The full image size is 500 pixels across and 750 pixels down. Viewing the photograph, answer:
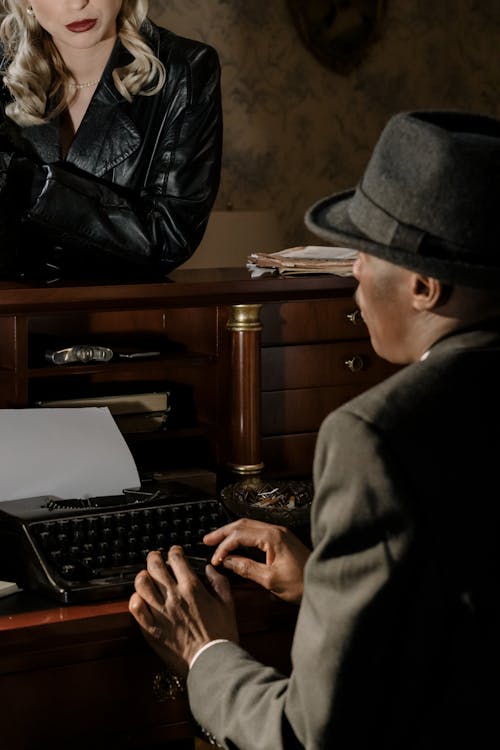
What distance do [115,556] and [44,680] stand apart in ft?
0.70

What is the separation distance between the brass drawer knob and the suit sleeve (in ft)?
1.31

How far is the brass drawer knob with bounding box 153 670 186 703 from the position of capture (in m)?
1.71

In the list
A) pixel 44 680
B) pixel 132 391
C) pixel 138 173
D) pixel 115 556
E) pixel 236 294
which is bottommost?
pixel 44 680

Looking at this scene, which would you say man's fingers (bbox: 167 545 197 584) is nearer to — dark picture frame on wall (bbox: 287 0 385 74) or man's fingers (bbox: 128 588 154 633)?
man's fingers (bbox: 128 588 154 633)

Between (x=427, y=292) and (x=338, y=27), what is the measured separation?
3.85 meters

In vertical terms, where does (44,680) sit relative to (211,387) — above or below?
below

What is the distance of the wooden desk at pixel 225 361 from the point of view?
2150 millimetres

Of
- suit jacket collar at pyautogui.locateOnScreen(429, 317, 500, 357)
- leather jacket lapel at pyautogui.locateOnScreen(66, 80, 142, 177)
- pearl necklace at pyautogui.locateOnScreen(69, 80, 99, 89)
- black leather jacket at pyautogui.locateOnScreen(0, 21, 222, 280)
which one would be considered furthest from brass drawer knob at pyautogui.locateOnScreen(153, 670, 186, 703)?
pearl necklace at pyautogui.locateOnScreen(69, 80, 99, 89)

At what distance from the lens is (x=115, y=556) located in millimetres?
1779

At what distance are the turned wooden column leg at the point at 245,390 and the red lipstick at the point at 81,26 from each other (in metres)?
0.59

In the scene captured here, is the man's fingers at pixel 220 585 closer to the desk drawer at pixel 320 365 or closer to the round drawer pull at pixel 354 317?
the desk drawer at pixel 320 365

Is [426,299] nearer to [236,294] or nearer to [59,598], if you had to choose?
[59,598]

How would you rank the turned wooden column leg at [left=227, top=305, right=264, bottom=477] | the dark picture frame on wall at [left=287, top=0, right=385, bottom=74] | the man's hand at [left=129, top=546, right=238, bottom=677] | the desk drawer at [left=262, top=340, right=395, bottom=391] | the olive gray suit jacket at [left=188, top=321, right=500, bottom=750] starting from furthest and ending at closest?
1. the dark picture frame on wall at [left=287, top=0, right=385, bottom=74]
2. the desk drawer at [left=262, top=340, right=395, bottom=391]
3. the turned wooden column leg at [left=227, top=305, right=264, bottom=477]
4. the man's hand at [left=129, top=546, right=238, bottom=677]
5. the olive gray suit jacket at [left=188, top=321, right=500, bottom=750]

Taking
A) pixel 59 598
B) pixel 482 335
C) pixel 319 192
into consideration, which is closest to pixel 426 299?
pixel 482 335
